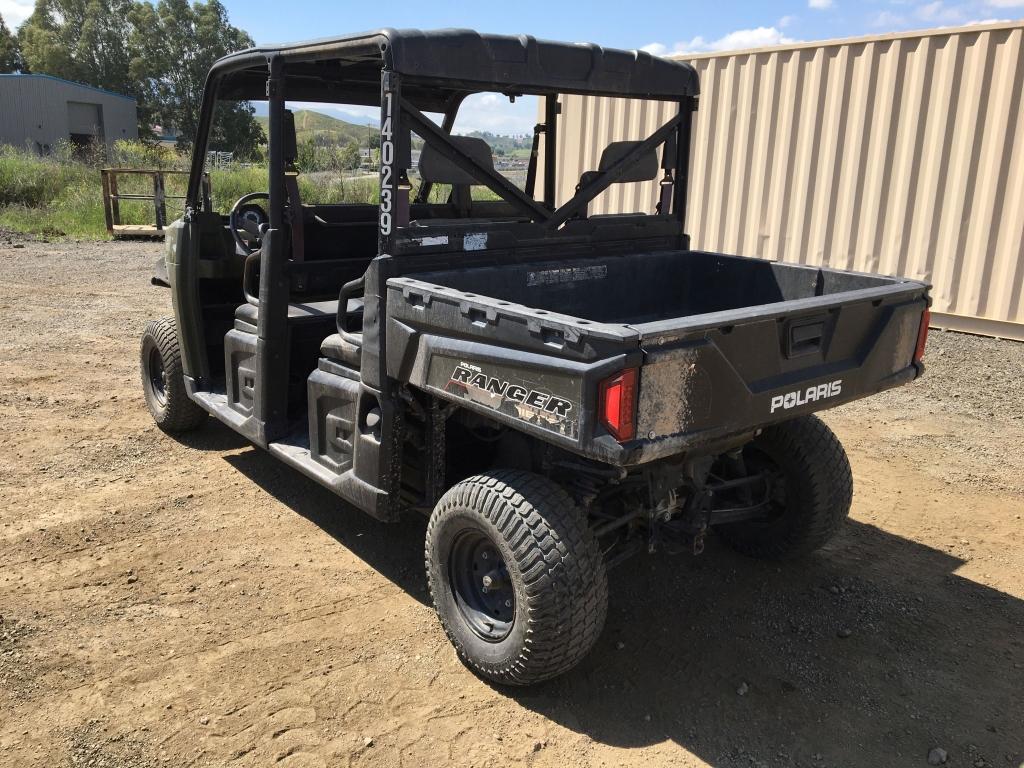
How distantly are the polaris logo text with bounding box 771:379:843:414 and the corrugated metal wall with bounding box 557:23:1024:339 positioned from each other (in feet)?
19.2

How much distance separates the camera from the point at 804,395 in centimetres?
292

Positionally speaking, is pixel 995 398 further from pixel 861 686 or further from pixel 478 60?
pixel 478 60

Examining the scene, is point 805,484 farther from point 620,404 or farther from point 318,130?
point 318,130

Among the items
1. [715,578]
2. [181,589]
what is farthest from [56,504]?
[715,578]

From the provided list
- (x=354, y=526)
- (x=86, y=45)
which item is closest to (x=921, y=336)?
(x=354, y=526)

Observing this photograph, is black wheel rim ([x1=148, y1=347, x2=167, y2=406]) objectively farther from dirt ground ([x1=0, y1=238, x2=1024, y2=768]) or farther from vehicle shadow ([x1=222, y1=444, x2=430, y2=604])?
vehicle shadow ([x1=222, y1=444, x2=430, y2=604])

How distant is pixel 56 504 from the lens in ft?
14.5

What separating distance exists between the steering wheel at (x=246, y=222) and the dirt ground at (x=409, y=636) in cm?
128

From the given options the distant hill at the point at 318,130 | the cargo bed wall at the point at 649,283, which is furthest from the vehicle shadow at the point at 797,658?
the distant hill at the point at 318,130

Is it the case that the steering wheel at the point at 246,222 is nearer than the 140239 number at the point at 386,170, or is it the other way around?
the 140239 number at the point at 386,170

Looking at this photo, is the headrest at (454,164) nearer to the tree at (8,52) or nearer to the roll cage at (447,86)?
the roll cage at (447,86)

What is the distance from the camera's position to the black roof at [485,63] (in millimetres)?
3117

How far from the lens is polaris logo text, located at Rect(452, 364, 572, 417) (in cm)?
258

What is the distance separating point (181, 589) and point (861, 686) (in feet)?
8.82
